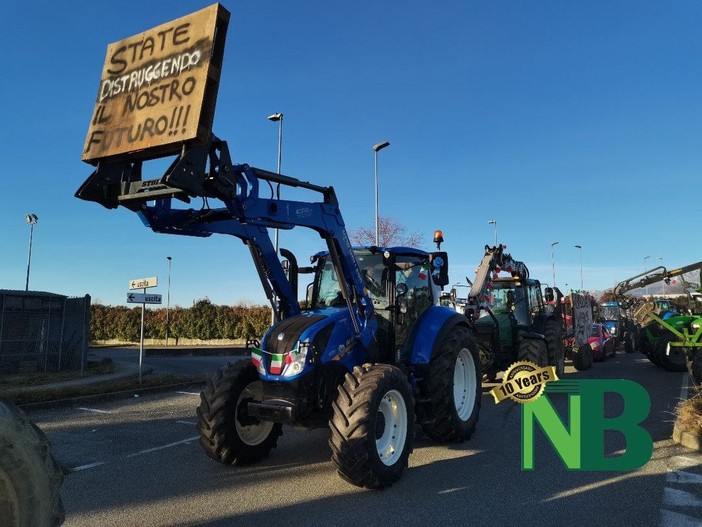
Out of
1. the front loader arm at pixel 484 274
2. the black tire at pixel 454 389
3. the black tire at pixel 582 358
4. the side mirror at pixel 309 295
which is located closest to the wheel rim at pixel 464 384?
the black tire at pixel 454 389

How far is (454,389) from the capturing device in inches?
292

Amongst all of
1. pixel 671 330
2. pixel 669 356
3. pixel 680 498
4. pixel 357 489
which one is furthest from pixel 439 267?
pixel 669 356

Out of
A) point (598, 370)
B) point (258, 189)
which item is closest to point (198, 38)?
point (258, 189)

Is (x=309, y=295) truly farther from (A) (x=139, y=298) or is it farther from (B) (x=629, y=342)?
(B) (x=629, y=342)

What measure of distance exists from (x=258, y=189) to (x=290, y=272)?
1887mm

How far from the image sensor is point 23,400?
1005 centimetres

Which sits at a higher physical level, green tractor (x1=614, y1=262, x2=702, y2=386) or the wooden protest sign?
the wooden protest sign

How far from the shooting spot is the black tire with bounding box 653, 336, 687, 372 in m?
14.9

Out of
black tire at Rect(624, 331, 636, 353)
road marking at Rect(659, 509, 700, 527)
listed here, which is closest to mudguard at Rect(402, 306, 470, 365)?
road marking at Rect(659, 509, 700, 527)

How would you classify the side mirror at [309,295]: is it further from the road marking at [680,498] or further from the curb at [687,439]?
the curb at [687,439]

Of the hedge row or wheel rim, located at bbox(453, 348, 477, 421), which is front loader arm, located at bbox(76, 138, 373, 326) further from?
the hedge row

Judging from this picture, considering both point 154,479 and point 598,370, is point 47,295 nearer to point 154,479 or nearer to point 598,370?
point 154,479

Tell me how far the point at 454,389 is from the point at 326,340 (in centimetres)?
244

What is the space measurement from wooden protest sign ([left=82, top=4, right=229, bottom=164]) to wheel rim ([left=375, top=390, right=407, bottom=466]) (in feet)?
10.6
